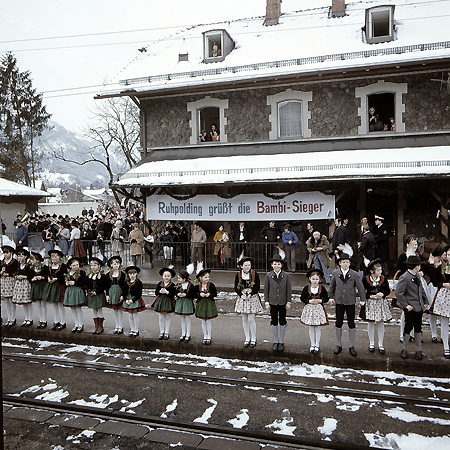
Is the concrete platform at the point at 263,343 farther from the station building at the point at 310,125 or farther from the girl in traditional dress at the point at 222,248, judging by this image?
the station building at the point at 310,125

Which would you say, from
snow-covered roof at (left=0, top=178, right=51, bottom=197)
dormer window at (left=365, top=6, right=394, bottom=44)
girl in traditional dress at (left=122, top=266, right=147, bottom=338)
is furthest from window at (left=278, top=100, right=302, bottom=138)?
snow-covered roof at (left=0, top=178, right=51, bottom=197)

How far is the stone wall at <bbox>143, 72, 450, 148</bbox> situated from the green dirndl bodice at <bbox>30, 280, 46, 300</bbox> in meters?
10.1

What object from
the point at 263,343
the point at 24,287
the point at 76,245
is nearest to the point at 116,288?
the point at 24,287

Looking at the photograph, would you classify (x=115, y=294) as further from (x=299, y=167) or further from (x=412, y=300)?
(x=299, y=167)

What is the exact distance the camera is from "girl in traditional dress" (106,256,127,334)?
8738 mm

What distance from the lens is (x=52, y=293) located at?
9344 mm

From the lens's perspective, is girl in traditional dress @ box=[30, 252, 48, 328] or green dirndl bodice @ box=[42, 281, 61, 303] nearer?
green dirndl bodice @ box=[42, 281, 61, 303]

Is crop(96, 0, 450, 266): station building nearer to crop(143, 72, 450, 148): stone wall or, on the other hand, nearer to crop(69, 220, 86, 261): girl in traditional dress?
crop(143, 72, 450, 148): stone wall

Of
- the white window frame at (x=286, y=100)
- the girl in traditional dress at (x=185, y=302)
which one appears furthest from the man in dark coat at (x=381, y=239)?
the girl in traditional dress at (x=185, y=302)

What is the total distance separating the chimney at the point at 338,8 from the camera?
62.6 ft

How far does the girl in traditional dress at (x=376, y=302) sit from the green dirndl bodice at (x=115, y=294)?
16.8ft

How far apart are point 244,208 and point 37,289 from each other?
7.99 meters

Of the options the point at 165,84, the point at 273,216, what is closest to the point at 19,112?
the point at 165,84

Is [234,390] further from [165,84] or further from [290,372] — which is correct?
[165,84]
